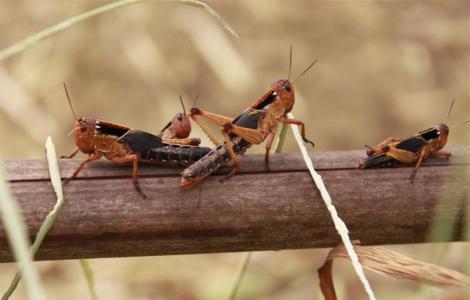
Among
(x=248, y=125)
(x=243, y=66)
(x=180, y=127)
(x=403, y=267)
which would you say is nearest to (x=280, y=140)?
(x=248, y=125)

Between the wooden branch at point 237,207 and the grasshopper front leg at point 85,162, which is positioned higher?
the grasshopper front leg at point 85,162

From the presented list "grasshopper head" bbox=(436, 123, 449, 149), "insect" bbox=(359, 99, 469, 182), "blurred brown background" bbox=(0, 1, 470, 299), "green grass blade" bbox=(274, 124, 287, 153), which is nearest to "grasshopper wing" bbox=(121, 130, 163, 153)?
"green grass blade" bbox=(274, 124, 287, 153)

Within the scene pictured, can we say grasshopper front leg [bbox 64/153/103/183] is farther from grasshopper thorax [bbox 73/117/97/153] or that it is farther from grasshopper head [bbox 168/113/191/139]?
grasshopper head [bbox 168/113/191/139]

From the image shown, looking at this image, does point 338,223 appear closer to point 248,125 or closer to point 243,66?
point 248,125

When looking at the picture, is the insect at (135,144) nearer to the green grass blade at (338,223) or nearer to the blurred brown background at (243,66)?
the green grass blade at (338,223)

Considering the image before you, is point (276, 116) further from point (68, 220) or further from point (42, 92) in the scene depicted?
point (42, 92)

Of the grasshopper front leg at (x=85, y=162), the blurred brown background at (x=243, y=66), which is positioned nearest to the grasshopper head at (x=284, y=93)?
the grasshopper front leg at (x=85, y=162)

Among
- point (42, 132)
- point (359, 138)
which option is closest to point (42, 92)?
point (42, 132)

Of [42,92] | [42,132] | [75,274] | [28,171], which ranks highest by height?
[42,92]
